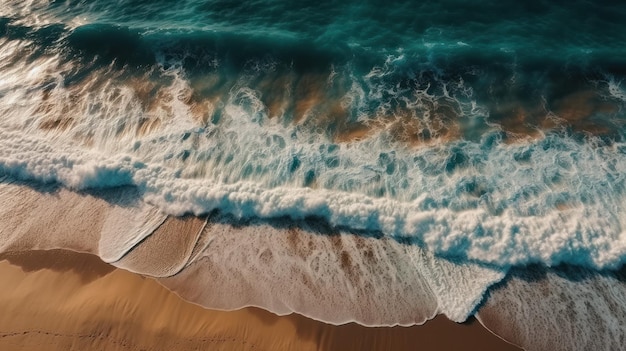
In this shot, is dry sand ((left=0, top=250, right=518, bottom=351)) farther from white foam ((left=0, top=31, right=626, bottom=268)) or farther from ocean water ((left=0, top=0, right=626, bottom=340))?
white foam ((left=0, top=31, right=626, bottom=268))

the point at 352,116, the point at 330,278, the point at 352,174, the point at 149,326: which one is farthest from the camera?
the point at 352,116

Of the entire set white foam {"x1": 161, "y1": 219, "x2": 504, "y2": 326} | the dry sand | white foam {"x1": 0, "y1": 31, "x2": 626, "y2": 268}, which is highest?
white foam {"x1": 0, "y1": 31, "x2": 626, "y2": 268}

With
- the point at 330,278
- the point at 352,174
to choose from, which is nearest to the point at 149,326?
the point at 330,278

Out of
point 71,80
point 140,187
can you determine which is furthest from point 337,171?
point 71,80

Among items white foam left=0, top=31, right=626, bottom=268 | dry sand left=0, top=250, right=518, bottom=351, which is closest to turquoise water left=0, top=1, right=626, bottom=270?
white foam left=0, top=31, right=626, bottom=268

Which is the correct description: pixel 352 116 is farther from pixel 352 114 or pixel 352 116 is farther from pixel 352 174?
pixel 352 174

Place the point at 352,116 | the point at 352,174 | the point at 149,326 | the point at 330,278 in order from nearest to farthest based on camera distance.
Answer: the point at 149,326, the point at 330,278, the point at 352,174, the point at 352,116
